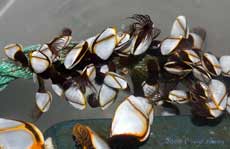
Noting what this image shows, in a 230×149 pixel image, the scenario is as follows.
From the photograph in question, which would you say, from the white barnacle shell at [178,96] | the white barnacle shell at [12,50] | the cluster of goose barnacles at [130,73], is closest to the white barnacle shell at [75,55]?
the cluster of goose barnacles at [130,73]

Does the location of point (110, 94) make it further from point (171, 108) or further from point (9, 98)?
point (9, 98)

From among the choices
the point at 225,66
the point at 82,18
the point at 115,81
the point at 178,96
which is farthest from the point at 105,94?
the point at 82,18

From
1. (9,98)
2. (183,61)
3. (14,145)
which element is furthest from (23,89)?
(183,61)

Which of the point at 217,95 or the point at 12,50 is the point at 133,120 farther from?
the point at 12,50

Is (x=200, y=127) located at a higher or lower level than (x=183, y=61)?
lower

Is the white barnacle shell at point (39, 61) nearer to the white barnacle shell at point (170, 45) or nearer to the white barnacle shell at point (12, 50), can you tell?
the white barnacle shell at point (12, 50)

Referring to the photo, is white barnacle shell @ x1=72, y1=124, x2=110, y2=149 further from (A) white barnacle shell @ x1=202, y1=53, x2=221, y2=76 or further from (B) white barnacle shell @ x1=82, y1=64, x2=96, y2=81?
(A) white barnacle shell @ x1=202, y1=53, x2=221, y2=76
